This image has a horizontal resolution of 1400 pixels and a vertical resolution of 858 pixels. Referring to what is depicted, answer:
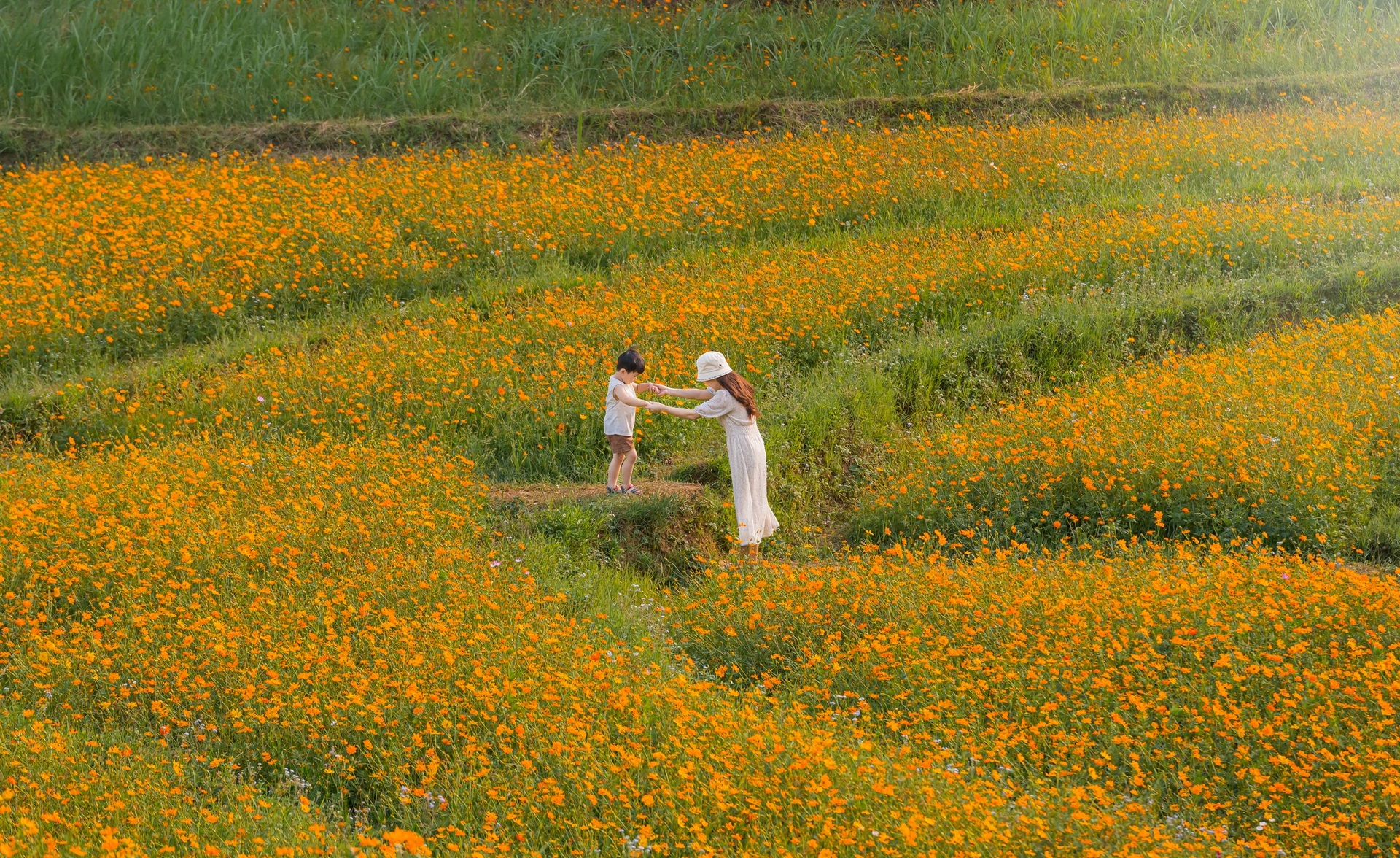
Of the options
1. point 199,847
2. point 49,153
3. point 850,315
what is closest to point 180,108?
point 49,153

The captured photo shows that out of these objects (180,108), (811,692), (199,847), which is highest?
(180,108)

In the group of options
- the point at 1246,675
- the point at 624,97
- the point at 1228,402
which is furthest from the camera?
the point at 624,97

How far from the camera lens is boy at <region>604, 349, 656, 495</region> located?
865 cm

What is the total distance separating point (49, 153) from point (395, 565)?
11.5 m

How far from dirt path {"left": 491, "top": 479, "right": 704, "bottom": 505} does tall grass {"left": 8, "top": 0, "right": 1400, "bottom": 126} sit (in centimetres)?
901

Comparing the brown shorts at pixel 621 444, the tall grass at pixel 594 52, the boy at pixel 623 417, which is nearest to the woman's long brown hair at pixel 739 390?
the boy at pixel 623 417

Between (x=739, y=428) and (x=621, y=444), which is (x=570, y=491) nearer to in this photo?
(x=621, y=444)

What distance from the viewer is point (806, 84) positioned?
1795 cm

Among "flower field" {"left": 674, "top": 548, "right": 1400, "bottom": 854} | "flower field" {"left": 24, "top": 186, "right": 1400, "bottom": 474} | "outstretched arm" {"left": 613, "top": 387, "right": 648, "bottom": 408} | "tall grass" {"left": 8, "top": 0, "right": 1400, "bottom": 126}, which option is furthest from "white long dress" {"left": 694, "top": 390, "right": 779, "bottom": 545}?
"tall grass" {"left": 8, "top": 0, "right": 1400, "bottom": 126}

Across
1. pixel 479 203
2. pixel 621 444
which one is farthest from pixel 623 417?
pixel 479 203

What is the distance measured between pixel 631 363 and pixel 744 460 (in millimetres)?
938

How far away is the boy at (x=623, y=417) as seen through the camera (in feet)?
28.4

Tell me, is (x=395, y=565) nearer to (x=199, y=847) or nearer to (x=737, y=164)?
(x=199, y=847)

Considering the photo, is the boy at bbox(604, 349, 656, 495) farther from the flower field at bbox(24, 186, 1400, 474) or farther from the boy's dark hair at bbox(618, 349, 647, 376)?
the flower field at bbox(24, 186, 1400, 474)
